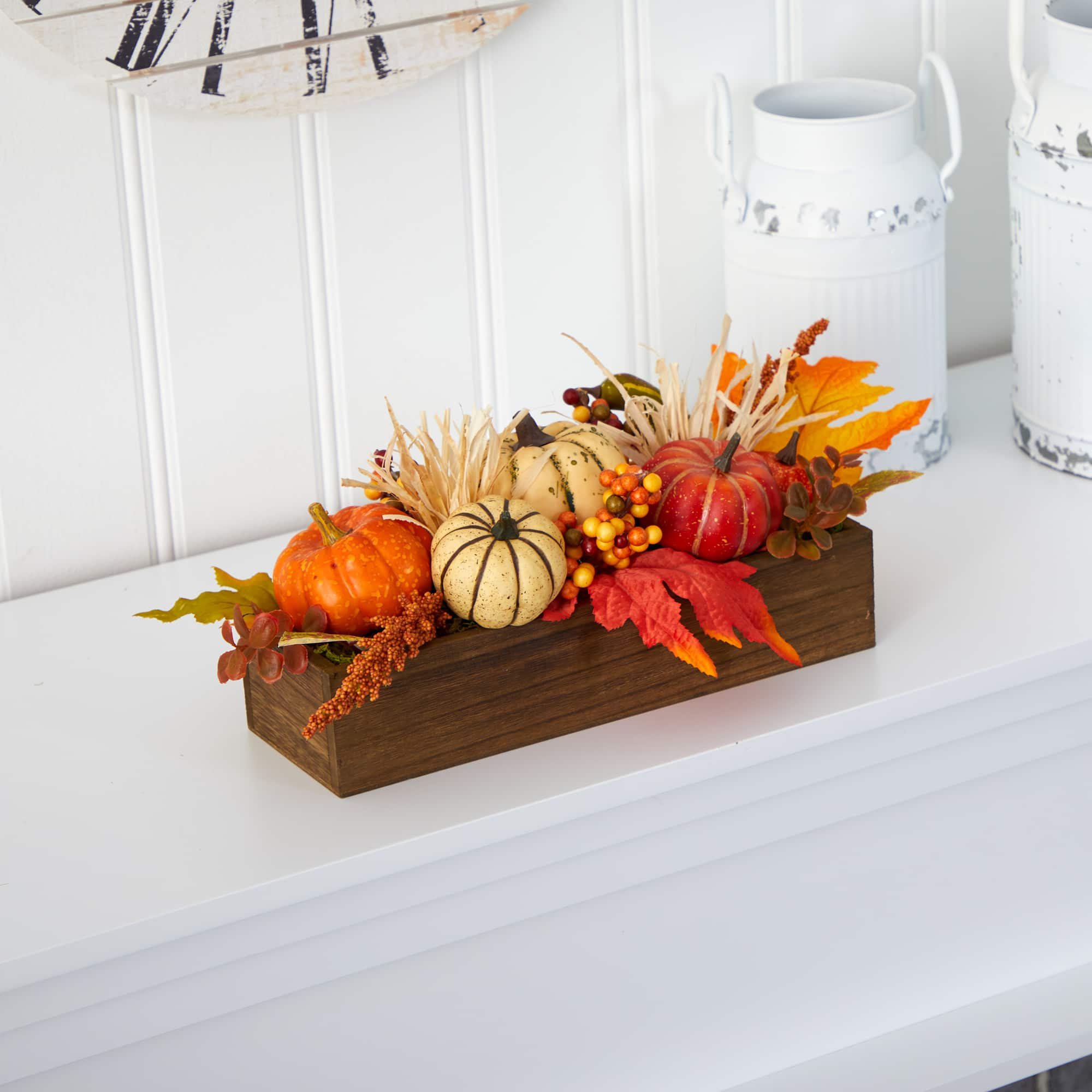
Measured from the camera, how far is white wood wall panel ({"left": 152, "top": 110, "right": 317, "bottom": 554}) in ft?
3.24

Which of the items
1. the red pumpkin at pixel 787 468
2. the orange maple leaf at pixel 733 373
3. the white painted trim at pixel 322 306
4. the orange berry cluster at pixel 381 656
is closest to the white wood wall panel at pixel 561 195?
the white painted trim at pixel 322 306

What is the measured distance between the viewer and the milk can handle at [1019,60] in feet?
3.35

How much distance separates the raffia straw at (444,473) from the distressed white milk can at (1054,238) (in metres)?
0.44

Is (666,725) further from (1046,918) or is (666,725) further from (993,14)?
(993,14)

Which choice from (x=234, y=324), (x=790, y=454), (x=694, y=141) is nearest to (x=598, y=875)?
(x=790, y=454)

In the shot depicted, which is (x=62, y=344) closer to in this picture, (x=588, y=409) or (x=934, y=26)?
(x=588, y=409)

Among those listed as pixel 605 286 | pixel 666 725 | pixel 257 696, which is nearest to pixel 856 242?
pixel 605 286

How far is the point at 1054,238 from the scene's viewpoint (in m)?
1.03

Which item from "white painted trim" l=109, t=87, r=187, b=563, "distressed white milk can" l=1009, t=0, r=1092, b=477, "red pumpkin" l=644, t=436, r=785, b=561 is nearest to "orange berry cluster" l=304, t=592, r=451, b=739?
"red pumpkin" l=644, t=436, r=785, b=561

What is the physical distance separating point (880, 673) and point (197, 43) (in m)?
0.56

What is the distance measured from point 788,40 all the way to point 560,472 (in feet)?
1.64

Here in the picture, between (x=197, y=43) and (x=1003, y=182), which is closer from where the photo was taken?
(x=197, y=43)

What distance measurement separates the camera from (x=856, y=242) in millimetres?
1021

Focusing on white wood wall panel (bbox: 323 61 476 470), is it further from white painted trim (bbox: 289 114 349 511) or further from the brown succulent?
the brown succulent
